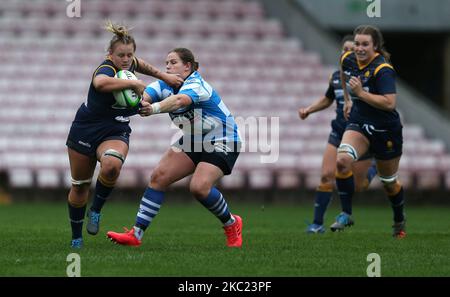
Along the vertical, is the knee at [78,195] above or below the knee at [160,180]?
below

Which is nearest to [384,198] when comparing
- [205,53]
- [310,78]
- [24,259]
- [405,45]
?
[310,78]

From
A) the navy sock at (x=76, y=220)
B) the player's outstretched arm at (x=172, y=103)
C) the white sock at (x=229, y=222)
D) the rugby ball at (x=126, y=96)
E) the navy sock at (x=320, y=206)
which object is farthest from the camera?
the navy sock at (x=320, y=206)

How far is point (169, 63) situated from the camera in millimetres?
8094

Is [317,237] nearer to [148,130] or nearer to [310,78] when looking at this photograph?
[148,130]

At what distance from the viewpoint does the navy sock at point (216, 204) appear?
7.99 metres

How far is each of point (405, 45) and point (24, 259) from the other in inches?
723

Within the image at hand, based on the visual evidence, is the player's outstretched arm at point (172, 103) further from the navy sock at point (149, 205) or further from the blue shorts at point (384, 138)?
the blue shorts at point (384, 138)

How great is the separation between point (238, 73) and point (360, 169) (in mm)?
9281

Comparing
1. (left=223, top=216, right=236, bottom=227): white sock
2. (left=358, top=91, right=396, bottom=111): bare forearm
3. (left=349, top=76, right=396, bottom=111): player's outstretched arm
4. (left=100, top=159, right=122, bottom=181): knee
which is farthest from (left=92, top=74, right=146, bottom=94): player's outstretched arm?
(left=358, top=91, right=396, bottom=111): bare forearm

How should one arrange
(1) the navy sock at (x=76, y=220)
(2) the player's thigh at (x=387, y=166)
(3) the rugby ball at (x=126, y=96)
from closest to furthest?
(3) the rugby ball at (x=126, y=96) < (1) the navy sock at (x=76, y=220) < (2) the player's thigh at (x=387, y=166)

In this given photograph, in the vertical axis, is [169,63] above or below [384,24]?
above

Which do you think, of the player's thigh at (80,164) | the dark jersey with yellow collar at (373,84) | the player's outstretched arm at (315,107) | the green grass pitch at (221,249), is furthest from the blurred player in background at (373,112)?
the player's thigh at (80,164)

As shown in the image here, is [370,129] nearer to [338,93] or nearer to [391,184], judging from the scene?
[391,184]
